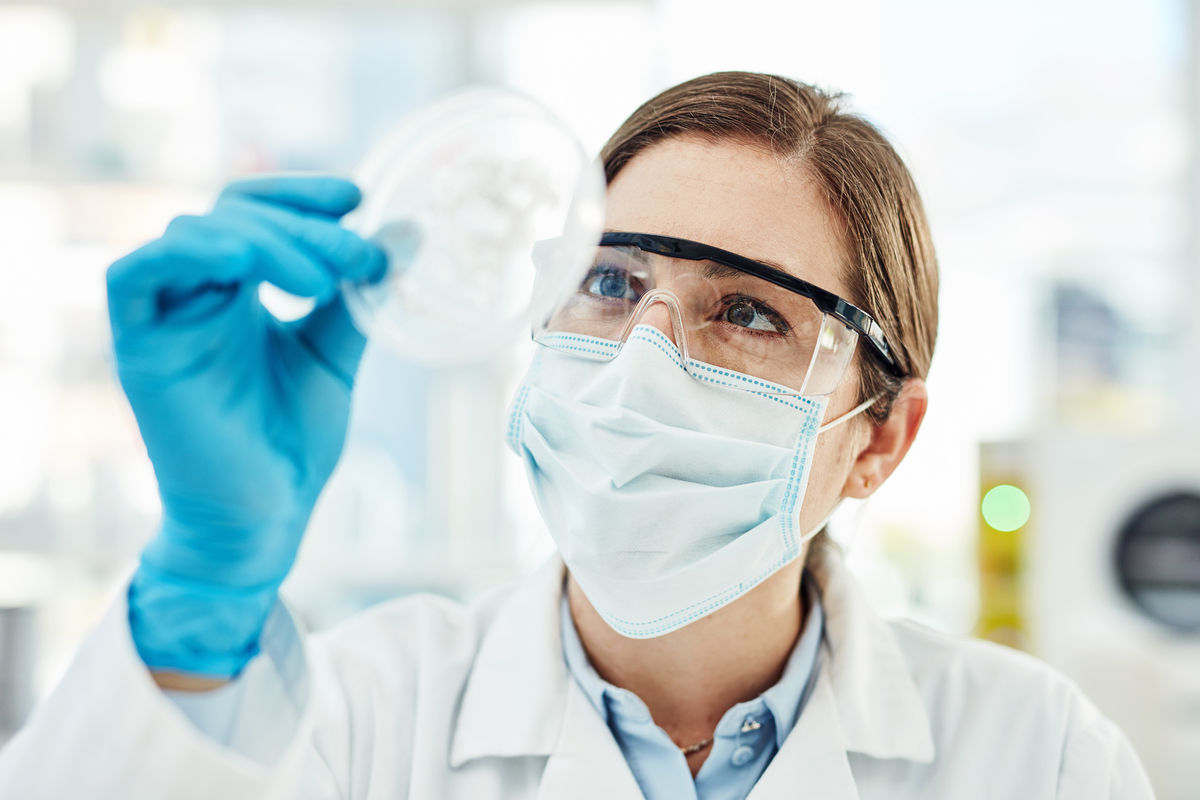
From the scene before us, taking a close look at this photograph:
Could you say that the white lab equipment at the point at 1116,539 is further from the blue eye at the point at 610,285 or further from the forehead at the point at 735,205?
the blue eye at the point at 610,285

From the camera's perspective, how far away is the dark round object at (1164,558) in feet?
9.14

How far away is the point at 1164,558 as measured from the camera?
9.25 feet

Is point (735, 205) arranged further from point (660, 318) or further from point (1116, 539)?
point (1116, 539)

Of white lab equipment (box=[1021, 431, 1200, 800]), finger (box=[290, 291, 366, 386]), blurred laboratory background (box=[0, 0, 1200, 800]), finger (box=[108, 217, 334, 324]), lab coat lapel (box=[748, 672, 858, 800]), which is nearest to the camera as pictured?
finger (box=[108, 217, 334, 324])

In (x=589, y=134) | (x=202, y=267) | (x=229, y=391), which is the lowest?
(x=229, y=391)

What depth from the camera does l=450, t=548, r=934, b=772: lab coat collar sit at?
1246 millimetres

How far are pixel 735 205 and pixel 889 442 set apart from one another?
45cm

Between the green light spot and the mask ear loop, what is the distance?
1715mm

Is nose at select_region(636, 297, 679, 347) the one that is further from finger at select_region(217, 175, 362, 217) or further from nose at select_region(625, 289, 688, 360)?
finger at select_region(217, 175, 362, 217)

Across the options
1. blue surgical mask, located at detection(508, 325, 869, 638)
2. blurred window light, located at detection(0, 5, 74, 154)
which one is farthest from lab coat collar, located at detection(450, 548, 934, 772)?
blurred window light, located at detection(0, 5, 74, 154)

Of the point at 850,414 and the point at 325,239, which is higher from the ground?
the point at 325,239

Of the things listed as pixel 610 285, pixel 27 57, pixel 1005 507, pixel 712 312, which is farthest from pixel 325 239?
pixel 27 57

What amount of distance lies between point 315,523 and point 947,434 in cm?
240

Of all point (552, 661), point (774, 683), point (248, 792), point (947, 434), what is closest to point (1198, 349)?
point (947, 434)
